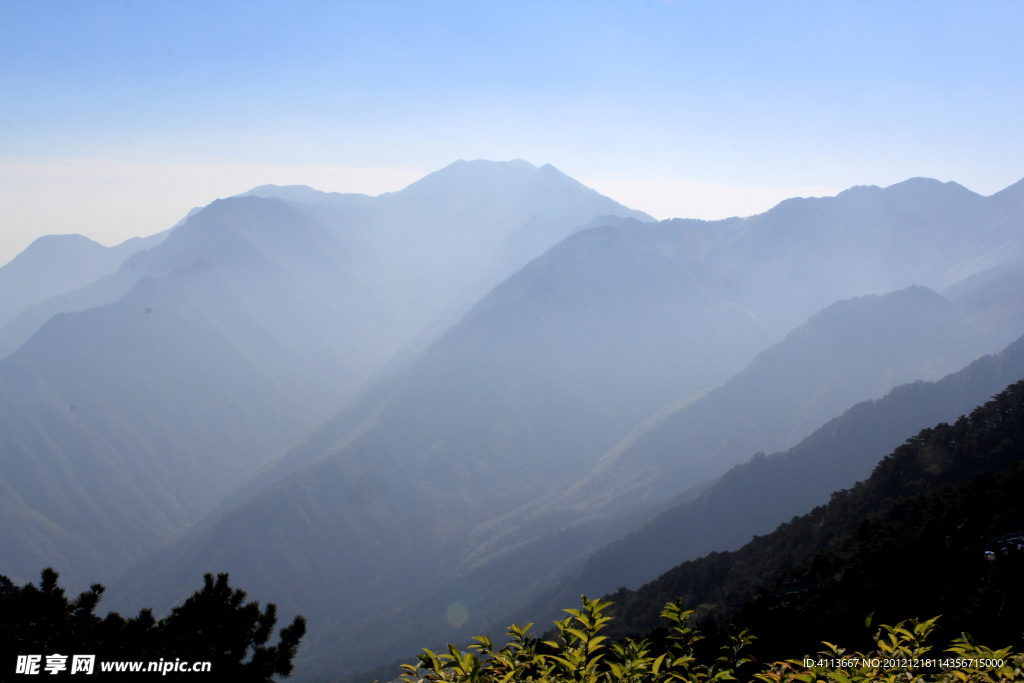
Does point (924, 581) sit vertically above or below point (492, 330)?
below

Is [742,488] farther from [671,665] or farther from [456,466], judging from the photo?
[671,665]

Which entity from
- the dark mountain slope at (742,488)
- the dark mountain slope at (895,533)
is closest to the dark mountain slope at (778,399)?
the dark mountain slope at (742,488)

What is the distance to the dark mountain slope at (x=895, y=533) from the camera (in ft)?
62.6

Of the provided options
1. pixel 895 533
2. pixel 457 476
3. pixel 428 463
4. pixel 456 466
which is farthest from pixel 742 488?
pixel 428 463

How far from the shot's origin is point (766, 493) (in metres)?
81.6

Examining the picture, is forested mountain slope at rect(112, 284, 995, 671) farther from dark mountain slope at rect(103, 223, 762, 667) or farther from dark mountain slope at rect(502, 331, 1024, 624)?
dark mountain slope at rect(502, 331, 1024, 624)

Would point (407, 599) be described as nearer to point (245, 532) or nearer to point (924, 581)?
point (245, 532)

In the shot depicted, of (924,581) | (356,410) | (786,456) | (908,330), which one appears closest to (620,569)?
(786,456)

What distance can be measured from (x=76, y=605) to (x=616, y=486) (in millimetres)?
127649

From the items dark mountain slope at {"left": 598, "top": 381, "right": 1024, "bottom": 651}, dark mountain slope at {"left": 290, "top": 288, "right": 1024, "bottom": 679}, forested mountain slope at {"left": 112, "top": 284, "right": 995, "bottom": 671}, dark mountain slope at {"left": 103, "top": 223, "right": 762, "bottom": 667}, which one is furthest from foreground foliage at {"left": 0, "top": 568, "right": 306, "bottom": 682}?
dark mountain slope at {"left": 103, "top": 223, "right": 762, "bottom": 667}

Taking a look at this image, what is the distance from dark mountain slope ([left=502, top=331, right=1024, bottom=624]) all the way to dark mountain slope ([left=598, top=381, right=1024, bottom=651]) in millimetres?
32560

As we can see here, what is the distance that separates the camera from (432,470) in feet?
494

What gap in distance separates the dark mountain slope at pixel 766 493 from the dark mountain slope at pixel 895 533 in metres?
32.6

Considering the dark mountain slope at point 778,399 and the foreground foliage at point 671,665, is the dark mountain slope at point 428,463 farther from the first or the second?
the foreground foliage at point 671,665
